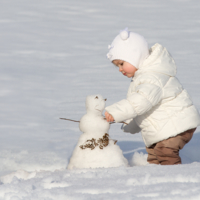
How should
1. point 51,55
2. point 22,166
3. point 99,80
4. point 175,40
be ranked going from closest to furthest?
point 22,166 < point 99,80 < point 51,55 < point 175,40

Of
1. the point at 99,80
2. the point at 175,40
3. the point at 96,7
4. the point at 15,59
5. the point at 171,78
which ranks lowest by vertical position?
the point at 171,78

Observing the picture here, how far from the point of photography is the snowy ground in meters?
1.93

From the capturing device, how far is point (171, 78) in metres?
2.85

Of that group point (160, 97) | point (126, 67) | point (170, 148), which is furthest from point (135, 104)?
point (170, 148)

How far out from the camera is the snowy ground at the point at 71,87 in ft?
6.34

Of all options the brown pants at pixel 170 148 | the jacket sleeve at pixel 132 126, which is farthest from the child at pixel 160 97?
the jacket sleeve at pixel 132 126

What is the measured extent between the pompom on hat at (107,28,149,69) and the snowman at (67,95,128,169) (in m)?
0.39

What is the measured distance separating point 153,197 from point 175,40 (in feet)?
22.4

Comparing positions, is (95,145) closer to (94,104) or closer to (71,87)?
(94,104)

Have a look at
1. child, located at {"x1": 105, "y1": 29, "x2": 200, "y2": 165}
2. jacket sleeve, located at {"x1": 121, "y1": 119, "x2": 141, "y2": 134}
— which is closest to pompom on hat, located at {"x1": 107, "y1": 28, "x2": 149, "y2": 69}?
child, located at {"x1": 105, "y1": 29, "x2": 200, "y2": 165}

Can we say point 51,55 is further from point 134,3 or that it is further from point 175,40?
point 134,3

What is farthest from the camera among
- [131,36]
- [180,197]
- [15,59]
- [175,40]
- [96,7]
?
[96,7]

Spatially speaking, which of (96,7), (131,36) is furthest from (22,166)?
(96,7)

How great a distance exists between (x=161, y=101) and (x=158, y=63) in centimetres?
29
